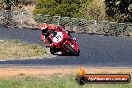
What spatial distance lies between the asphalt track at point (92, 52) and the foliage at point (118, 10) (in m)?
5.26

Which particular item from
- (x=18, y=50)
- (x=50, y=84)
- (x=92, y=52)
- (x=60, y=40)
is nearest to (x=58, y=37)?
(x=60, y=40)

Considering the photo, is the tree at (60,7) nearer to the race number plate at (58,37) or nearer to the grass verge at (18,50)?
the grass verge at (18,50)

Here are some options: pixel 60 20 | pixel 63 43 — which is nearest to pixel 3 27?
pixel 60 20

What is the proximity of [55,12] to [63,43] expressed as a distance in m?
24.0

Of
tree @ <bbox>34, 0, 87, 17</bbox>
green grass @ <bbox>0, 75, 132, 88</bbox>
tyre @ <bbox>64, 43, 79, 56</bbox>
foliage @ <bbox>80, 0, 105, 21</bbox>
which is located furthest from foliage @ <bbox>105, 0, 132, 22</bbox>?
green grass @ <bbox>0, 75, 132, 88</bbox>

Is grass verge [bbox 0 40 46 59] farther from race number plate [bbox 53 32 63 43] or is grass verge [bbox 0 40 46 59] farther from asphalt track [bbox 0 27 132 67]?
race number plate [bbox 53 32 63 43]

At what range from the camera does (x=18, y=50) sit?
79.4ft

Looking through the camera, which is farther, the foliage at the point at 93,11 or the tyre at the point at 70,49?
the foliage at the point at 93,11

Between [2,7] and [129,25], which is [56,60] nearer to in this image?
[129,25]

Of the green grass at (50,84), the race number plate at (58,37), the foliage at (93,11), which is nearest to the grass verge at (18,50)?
the race number plate at (58,37)

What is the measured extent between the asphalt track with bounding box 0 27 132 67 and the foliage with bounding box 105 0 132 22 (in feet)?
17.3

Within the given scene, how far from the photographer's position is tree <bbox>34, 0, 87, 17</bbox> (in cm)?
4200

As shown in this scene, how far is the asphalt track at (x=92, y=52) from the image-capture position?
20.2 m

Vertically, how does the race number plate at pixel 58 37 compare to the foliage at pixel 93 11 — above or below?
above
